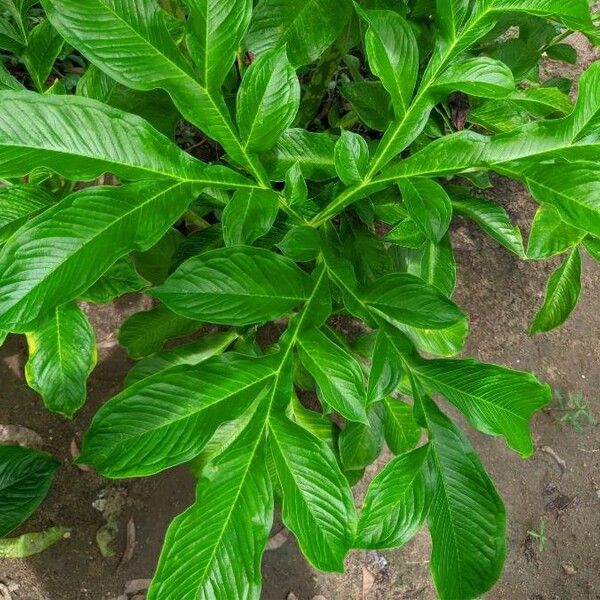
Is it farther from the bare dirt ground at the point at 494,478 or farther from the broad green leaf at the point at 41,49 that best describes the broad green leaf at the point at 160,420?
the bare dirt ground at the point at 494,478

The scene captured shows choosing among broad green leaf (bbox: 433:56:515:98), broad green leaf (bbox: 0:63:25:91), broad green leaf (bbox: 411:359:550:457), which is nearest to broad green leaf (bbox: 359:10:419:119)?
broad green leaf (bbox: 433:56:515:98)

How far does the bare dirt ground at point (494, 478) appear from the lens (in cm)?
175

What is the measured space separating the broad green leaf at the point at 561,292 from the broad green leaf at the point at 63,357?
1.04m

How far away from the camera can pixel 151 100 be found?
1266 mm

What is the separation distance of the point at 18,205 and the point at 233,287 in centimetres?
44

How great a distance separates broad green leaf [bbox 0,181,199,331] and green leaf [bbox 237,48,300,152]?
8.9 inches

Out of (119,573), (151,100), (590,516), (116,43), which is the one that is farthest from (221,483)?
(590,516)

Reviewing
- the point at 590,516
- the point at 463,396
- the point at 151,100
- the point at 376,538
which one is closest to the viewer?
the point at 376,538

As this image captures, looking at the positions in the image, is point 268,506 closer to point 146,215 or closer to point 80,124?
point 146,215

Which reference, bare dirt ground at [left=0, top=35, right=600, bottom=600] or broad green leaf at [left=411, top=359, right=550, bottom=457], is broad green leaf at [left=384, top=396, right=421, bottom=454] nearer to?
broad green leaf at [left=411, top=359, right=550, bottom=457]

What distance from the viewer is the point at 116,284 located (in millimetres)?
1133

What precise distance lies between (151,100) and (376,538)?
97 centimetres

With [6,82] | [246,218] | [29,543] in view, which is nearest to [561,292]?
[246,218]

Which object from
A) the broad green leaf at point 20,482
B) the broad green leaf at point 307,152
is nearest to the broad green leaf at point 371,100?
the broad green leaf at point 307,152
